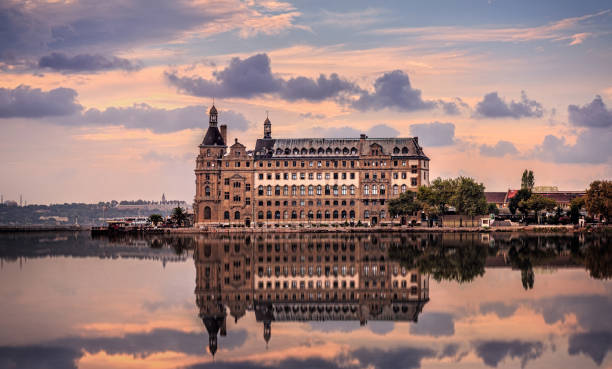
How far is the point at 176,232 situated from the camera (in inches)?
5655

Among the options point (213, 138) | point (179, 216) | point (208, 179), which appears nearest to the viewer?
point (208, 179)

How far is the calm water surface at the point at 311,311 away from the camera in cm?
3459

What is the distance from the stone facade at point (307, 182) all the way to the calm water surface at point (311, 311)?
66153 mm

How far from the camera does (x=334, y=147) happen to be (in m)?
153

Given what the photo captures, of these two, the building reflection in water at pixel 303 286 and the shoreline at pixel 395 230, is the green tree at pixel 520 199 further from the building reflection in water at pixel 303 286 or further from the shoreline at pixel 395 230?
the building reflection in water at pixel 303 286

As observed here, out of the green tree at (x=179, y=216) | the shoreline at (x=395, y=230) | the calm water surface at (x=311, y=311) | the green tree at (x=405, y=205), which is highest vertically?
the green tree at (x=405, y=205)

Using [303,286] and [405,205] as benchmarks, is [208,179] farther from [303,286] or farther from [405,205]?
[303,286]

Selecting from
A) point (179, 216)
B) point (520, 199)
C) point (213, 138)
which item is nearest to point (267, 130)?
point (213, 138)

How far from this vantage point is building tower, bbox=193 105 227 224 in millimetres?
151750

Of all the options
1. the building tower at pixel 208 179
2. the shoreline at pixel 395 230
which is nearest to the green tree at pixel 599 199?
the shoreline at pixel 395 230

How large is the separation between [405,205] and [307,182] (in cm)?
2116

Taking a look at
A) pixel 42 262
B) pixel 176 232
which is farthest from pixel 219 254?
pixel 176 232

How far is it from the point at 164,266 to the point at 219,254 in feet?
41.5

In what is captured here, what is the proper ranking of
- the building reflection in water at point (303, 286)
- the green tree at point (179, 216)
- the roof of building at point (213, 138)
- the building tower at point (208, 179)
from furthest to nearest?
the green tree at point (179, 216) → the roof of building at point (213, 138) → the building tower at point (208, 179) → the building reflection in water at point (303, 286)
